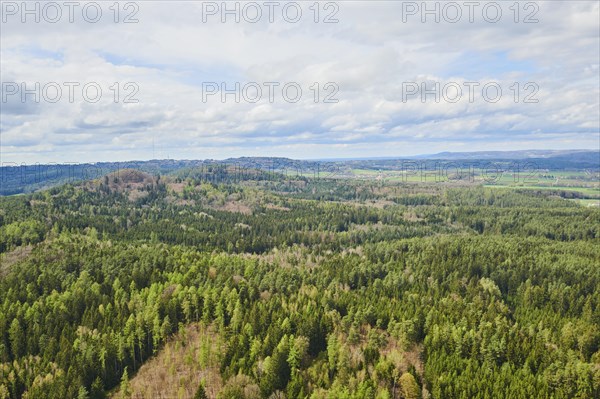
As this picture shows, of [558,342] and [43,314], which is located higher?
[43,314]

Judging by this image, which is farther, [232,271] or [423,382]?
[232,271]

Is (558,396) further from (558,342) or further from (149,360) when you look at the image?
(149,360)

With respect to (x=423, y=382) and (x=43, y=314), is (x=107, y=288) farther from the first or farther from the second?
(x=423, y=382)

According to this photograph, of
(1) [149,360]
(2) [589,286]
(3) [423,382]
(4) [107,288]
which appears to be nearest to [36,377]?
(1) [149,360]

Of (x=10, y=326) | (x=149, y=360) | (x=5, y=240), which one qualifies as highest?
(x=5, y=240)

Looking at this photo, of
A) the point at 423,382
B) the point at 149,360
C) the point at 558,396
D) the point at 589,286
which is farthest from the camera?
the point at 589,286

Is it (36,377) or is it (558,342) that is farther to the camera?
(558,342)

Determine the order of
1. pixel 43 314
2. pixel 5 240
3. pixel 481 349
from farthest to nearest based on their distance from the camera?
1. pixel 5 240
2. pixel 43 314
3. pixel 481 349

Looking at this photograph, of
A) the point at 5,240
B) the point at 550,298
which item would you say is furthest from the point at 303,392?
the point at 5,240

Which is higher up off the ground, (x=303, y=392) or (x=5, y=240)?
(x=5, y=240)
